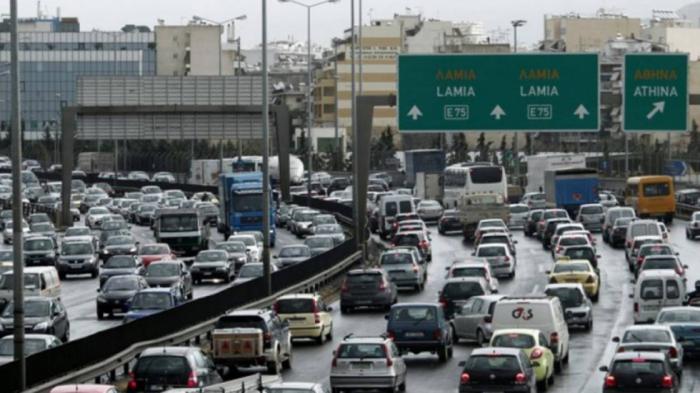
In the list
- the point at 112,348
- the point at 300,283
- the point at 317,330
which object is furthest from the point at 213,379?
the point at 300,283

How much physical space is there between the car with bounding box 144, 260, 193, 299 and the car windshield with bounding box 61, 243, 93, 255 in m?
11.0

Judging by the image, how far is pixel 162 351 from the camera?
97.6 feet

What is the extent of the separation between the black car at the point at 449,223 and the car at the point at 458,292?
42064mm

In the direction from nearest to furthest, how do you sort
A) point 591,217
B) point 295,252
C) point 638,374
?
point 638,374, point 295,252, point 591,217

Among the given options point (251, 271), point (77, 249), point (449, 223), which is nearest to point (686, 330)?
point (251, 271)

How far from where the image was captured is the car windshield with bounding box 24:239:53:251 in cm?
7056

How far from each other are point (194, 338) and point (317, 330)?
3.27 metres

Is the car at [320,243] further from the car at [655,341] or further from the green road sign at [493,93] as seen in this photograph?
the car at [655,341]

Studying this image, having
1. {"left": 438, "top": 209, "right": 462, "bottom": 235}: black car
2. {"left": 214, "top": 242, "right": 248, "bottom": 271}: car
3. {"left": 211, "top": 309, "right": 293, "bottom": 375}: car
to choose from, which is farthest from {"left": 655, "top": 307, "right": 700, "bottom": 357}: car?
{"left": 438, "top": 209, "right": 462, "bottom": 235}: black car

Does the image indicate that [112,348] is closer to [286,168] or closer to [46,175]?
[286,168]

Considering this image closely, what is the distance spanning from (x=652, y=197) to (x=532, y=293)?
35560mm

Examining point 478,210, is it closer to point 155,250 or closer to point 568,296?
point 155,250

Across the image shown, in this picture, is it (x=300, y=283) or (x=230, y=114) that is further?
(x=230, y=114)

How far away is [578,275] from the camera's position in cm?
5378
